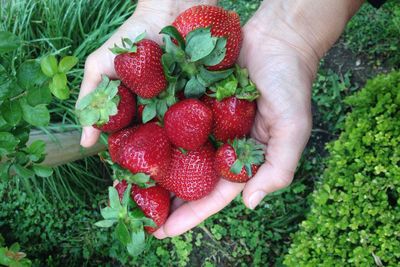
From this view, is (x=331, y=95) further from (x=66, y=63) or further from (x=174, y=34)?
(x=66, y=63)

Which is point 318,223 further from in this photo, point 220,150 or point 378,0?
point 378,0

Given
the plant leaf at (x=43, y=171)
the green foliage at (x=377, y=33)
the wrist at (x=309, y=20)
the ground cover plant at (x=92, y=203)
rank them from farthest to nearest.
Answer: the green foliage at (x=377, y=33) → the ground cover plant at (x=92, y=203) → the wrist at (x=309, y=20) → the plant leaf at (x=43, y=171)

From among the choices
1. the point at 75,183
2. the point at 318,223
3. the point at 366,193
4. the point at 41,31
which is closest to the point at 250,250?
the point at 318,223

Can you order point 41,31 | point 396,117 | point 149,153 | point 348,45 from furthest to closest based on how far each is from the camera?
1. point 348,45
2. point 41,31
3. point 396,117
4. point 149,153

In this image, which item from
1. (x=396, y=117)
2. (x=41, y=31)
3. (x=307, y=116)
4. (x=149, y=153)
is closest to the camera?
(x=149, y=153)

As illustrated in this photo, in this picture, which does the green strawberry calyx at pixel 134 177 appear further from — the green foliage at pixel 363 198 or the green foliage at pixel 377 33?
the green foliage at pixel 377 33

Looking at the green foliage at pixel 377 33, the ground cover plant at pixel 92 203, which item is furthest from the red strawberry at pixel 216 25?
the green foliage at pixel 377 33

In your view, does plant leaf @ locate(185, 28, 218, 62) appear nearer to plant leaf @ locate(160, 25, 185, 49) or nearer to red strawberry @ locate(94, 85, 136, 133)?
plant leaf @ locate(160, 25, 185, 49)

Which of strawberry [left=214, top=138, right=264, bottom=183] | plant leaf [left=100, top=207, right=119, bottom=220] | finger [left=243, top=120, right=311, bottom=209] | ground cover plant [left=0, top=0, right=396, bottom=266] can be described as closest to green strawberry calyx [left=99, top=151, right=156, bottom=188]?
plant leaf [left=100, top=207, right=119, bottom=220]

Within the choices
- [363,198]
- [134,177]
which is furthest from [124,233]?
[363,198]
